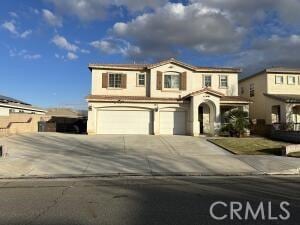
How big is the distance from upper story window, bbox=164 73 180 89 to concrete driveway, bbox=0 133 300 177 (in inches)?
373

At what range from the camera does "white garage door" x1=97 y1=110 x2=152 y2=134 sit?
100ft

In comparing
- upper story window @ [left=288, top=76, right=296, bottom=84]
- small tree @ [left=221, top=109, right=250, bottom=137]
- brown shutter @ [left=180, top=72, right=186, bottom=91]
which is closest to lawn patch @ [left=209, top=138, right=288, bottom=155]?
small tree @ [left=221, top=109, right=250, bottom=137]

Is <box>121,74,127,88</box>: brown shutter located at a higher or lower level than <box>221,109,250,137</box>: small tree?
higher

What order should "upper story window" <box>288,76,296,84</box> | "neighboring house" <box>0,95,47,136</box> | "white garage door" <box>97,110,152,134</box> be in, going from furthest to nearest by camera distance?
"upper story window" <box>288,76,296,84</box>
"white garage door" <box>97,110,152,134</box>
"neighboring house" <box>0,95,47,136</box>

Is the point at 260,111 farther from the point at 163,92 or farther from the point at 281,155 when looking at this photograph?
the point at 281,155

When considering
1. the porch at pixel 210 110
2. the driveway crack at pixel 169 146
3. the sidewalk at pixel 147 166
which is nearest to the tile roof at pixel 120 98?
the porch at pixel 210 110

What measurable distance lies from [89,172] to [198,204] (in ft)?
21.8

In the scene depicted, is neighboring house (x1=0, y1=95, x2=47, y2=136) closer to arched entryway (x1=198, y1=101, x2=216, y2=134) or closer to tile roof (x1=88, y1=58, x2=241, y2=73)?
tile roof (x1=88, y1=58, x2=241, y2=73)

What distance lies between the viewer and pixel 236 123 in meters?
28.4

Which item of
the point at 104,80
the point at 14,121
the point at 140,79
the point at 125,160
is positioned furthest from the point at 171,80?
the point at 125,160

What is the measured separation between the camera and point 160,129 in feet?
101

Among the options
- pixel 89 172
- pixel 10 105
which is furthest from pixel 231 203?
pixel 10 105

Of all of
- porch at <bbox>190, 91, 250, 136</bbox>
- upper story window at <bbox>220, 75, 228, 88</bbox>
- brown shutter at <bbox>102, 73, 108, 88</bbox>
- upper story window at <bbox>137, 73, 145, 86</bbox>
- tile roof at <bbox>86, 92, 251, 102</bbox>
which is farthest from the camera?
upper story window at <bbox>220, 75, 228, 88</bbox>
